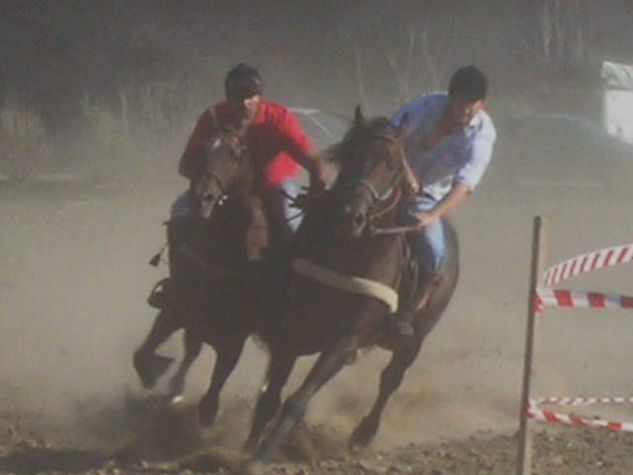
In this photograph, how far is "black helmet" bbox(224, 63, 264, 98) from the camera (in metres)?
10.8

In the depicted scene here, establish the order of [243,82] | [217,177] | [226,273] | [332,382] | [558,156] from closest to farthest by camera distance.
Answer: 1. [217,177]
2. [243,82]
3. [226,273]
4. [332,382]
5. [558,156]

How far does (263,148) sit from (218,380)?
1515mm

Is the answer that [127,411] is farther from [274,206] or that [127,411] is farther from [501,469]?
[501,469]

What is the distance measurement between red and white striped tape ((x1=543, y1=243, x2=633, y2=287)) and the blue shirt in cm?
141

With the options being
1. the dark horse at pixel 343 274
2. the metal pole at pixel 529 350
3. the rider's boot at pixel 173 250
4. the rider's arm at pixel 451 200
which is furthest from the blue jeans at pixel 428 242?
the metal pole at pixel 529 350

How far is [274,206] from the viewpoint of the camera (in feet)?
37.2

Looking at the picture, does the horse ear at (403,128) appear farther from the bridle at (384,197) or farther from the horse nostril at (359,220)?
the horse nostril at (359,220)

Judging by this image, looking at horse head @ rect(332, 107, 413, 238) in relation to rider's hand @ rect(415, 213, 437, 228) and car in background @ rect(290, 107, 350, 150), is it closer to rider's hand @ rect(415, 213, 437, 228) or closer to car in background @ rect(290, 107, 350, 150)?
rider's hand @ rect(415, 213, 437, 228)

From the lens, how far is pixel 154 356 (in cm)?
1218

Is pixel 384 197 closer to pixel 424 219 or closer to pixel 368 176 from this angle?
pixel 368 176

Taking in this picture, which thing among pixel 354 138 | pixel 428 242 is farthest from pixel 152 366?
pixel 354 138

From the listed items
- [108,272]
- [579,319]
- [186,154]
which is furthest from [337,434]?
[108,272]

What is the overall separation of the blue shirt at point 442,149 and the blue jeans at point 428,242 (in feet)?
0.52

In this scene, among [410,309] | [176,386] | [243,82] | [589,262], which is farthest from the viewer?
[176,386]
